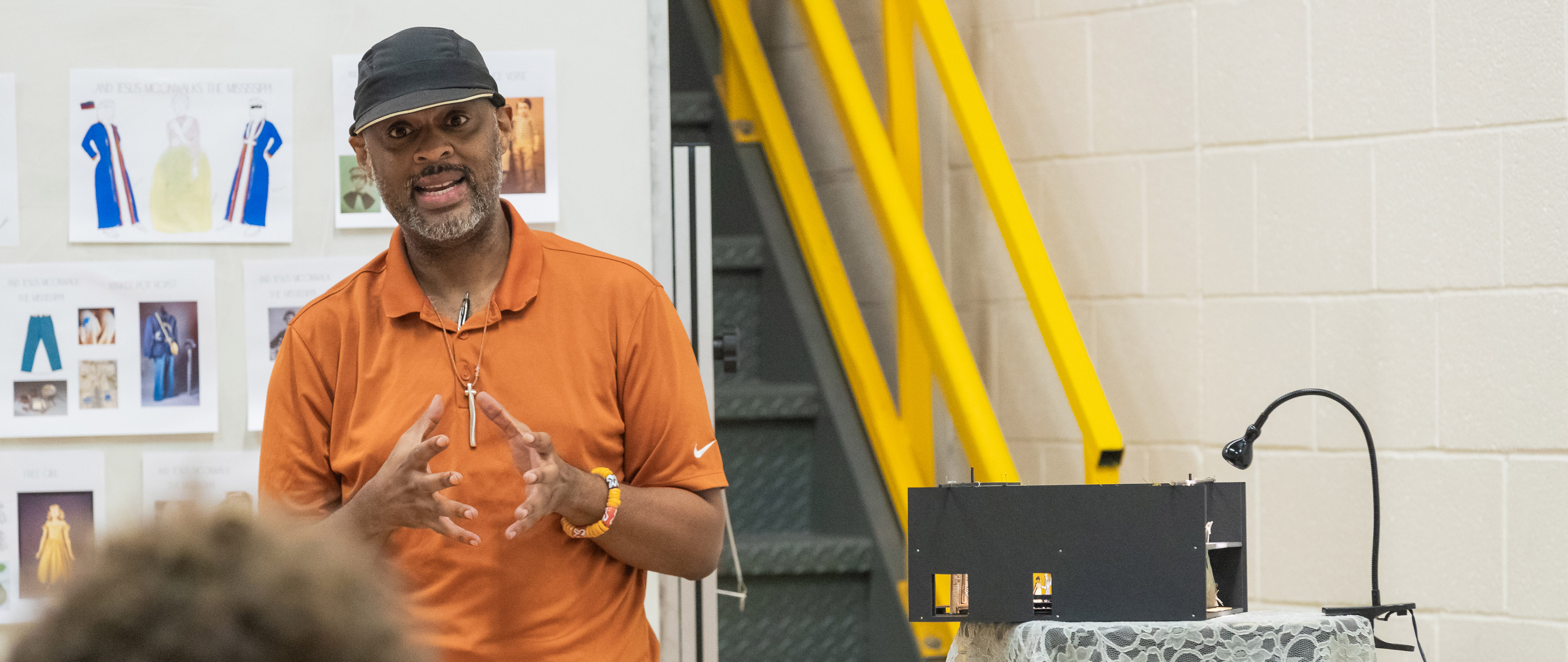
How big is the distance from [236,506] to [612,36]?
1600 millimetres

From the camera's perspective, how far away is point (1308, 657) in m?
1.36

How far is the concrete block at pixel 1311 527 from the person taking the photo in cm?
207

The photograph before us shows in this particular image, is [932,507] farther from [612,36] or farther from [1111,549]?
[612,36]

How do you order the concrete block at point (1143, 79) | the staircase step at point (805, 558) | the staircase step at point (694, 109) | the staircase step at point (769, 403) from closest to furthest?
1. the concrete block at point (1143, 79)
2. the staircase step at point (805, 558)
3. the staircase step at point (769, 403)
4. the staircase step at point (694, 109)

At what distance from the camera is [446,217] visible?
1.43 metres

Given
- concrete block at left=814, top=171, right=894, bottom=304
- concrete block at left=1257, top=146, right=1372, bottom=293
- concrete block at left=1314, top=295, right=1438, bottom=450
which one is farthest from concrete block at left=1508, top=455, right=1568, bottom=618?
concrete block at left=814, top=171, right=894, bottom=304

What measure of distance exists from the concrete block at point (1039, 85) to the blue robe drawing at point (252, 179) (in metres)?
1.34

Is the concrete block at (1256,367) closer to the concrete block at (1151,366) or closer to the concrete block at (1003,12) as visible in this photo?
the concrete block at (1151,366)

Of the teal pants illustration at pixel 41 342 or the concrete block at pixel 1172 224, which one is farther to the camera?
the concrete block at pixel 1172 224

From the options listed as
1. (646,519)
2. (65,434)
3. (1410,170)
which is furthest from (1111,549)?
(65,434)

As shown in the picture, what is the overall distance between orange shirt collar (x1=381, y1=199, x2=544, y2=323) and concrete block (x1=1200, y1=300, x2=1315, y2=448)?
125 cm

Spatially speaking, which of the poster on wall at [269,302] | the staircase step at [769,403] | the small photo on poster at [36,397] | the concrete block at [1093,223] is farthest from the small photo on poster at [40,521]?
the concrete block at [1093,223]

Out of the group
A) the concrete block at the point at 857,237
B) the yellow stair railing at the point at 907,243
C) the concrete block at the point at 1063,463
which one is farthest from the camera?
the concrete block at the point at 857,237

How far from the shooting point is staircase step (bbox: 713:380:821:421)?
107 inches
